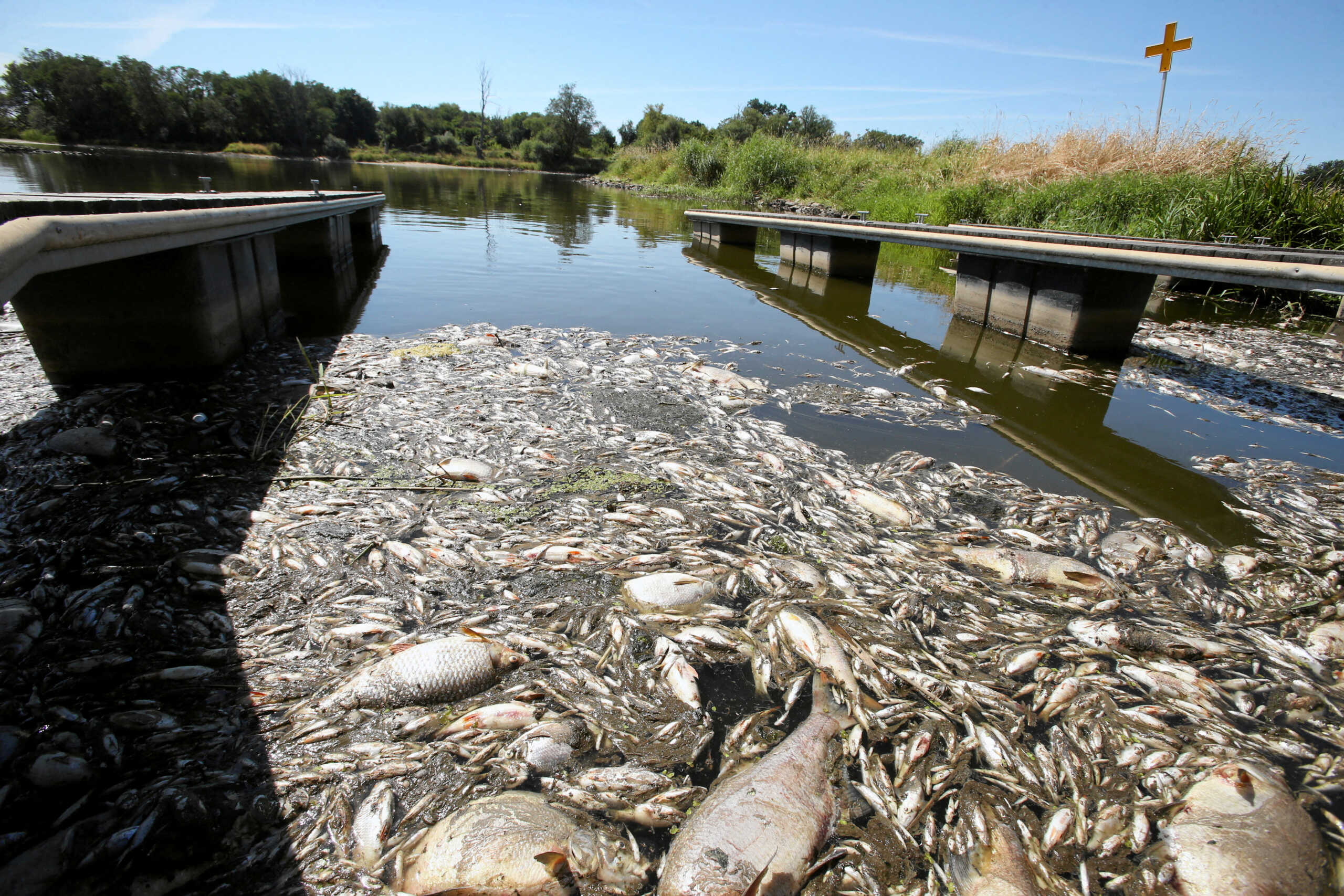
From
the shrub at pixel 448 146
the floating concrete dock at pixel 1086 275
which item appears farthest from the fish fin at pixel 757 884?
the shrub at pixel 448 146

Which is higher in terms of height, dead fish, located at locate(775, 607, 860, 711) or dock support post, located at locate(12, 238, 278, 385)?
dock support post, located at locate(12, 238, 278, 385)

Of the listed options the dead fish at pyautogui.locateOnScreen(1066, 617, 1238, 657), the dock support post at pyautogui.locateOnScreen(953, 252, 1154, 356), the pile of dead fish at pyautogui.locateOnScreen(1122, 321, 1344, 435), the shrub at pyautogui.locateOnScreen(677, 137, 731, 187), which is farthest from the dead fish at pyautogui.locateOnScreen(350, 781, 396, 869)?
the shrub at pyautogui.locateOnScreen(677, 137, 731, 187)

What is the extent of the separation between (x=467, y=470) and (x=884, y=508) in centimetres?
235

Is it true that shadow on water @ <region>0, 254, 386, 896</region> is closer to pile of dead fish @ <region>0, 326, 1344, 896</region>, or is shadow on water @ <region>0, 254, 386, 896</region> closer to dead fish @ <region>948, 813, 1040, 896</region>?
pile of dead fish @ <region>0, 326, 1344, 896</region>

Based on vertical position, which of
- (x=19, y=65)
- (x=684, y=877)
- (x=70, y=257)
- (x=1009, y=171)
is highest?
(x=19, y=65)

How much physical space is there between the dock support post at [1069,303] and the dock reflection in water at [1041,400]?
0.21m

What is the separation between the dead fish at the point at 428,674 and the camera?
1920mm

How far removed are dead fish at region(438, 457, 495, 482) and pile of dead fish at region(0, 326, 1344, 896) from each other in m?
0.03

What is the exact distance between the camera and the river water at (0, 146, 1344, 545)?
13.7ft

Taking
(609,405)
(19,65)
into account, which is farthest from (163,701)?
(19,65)

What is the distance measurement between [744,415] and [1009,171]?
18.2 m

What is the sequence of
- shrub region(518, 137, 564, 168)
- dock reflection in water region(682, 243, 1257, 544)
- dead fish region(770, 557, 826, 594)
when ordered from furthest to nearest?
shrub region(518, 137, 564, 168)
dock reflection in water region(682, 243, 1257, 544)
dead fish region(770, 557, 826, 594)

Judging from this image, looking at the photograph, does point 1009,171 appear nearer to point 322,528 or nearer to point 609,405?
point 609,405

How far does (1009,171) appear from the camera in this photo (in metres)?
17.8
